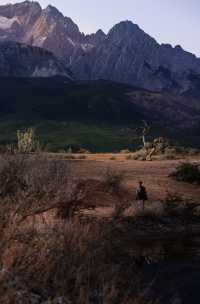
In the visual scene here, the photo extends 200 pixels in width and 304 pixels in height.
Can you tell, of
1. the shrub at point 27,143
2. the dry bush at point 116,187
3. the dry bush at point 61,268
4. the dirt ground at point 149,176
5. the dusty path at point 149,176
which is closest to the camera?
the dry bush at point 61,268

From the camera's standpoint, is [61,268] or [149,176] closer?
[61,268]

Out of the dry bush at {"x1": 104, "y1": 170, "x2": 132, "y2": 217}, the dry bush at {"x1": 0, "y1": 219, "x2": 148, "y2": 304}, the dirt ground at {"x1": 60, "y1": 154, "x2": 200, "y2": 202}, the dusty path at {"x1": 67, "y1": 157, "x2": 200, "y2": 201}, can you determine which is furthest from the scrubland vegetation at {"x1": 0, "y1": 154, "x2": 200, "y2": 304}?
the dusty path at {"x1": 67, "y1": 157, "x2": 200, "y2": 201}

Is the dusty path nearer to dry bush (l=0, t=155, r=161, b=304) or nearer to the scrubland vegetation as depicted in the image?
the scrubland vegetation

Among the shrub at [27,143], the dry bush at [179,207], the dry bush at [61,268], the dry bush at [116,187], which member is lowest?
the dry bush at [179,207]

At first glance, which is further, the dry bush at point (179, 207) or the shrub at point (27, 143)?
the shrub at point (27, 143)

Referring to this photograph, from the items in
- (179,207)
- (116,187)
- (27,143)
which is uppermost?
(27,143)

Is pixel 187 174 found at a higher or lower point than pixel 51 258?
lower

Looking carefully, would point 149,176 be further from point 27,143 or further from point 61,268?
point 61,268

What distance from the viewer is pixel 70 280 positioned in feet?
46.2

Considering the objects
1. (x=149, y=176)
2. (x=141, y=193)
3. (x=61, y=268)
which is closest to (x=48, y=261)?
(x=61, y=268)

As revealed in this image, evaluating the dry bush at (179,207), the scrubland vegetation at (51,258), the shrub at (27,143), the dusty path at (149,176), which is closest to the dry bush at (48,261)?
→ the scrubland vegetation at (51,258)

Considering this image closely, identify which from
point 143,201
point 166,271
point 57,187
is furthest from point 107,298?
point 143,201

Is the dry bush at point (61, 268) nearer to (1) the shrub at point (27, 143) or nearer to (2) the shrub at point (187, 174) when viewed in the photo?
(1) the shrub at point (27, 143)

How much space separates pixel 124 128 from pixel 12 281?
171811 mm
